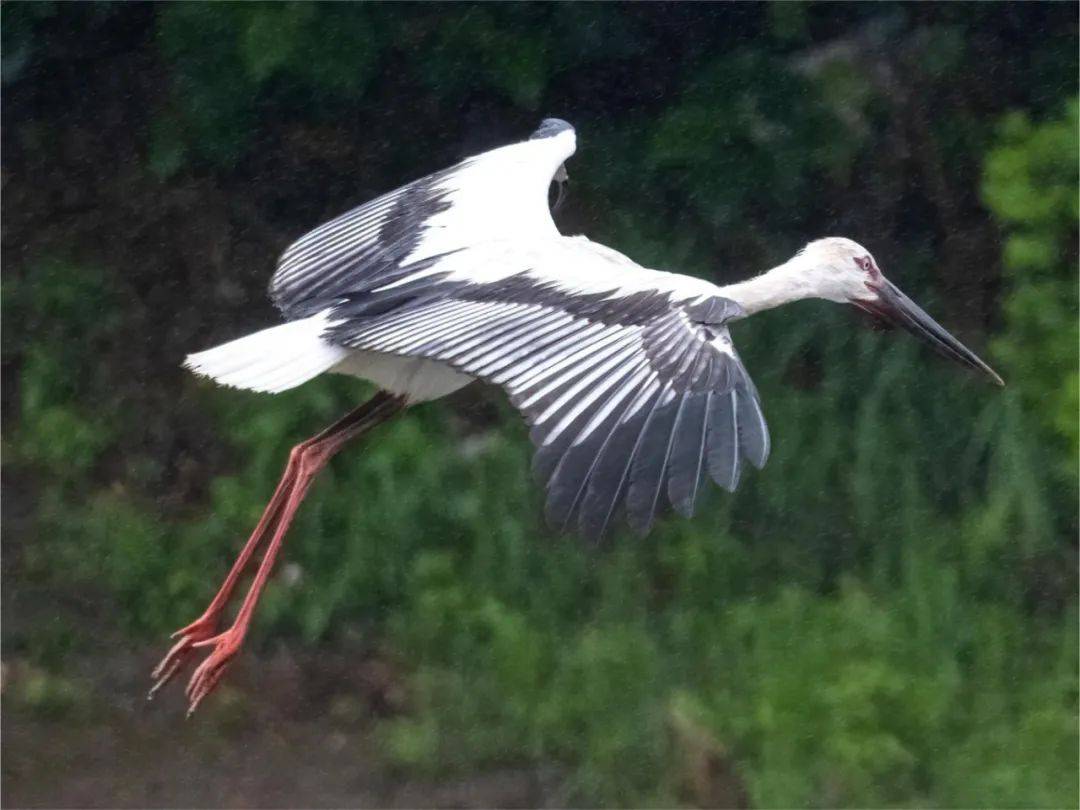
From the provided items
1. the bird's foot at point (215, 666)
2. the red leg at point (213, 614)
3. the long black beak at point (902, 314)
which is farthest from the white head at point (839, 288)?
the bird's foot at point (215, 666)

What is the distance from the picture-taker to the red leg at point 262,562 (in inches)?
164

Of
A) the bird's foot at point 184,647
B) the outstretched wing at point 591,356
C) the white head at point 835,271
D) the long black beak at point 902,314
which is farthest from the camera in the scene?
the long black beak at point 902,314

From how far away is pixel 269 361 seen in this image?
407cm

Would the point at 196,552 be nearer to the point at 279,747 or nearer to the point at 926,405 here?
the point at 279,747

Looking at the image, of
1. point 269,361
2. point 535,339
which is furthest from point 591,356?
point 269,361

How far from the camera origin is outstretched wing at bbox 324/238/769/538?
3.35 metres

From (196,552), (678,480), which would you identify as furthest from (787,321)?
(678,480)

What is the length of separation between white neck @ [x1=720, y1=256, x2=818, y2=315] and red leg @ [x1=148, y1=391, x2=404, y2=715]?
76 centimetres

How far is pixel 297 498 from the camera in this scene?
14.6 ft

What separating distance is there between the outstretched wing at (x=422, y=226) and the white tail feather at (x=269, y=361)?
34cm

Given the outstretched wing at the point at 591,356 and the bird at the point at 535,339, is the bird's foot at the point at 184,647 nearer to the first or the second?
the bird at the point at 535,339

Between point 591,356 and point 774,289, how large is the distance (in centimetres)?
86

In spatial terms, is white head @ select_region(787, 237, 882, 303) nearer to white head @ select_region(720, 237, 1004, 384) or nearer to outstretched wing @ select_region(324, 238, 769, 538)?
white head @ select_region(720, 237, 1004, 384)

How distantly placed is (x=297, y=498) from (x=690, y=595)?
2.56 metres
